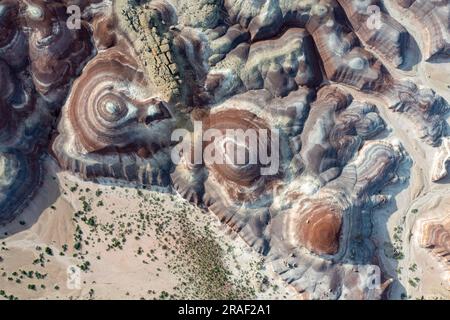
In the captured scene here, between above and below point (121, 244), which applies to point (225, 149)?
above

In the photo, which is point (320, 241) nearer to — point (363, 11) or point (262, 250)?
point (262, 250)

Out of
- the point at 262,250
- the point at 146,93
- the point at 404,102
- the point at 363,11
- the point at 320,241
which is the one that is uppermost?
the point at 363,11

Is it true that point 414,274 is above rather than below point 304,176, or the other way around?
below

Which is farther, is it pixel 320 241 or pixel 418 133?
pixel 418 133

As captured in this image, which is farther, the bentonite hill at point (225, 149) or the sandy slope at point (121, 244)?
the sandy slope at point (121, 244)

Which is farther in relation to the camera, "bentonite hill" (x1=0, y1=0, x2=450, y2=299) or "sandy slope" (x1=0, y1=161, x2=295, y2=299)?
"sandy slope" (x1=0, y1=161, x2=295, y2=299)

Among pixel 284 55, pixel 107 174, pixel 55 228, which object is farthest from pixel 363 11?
pixel 55 228

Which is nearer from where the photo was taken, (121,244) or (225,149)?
(225,149)
